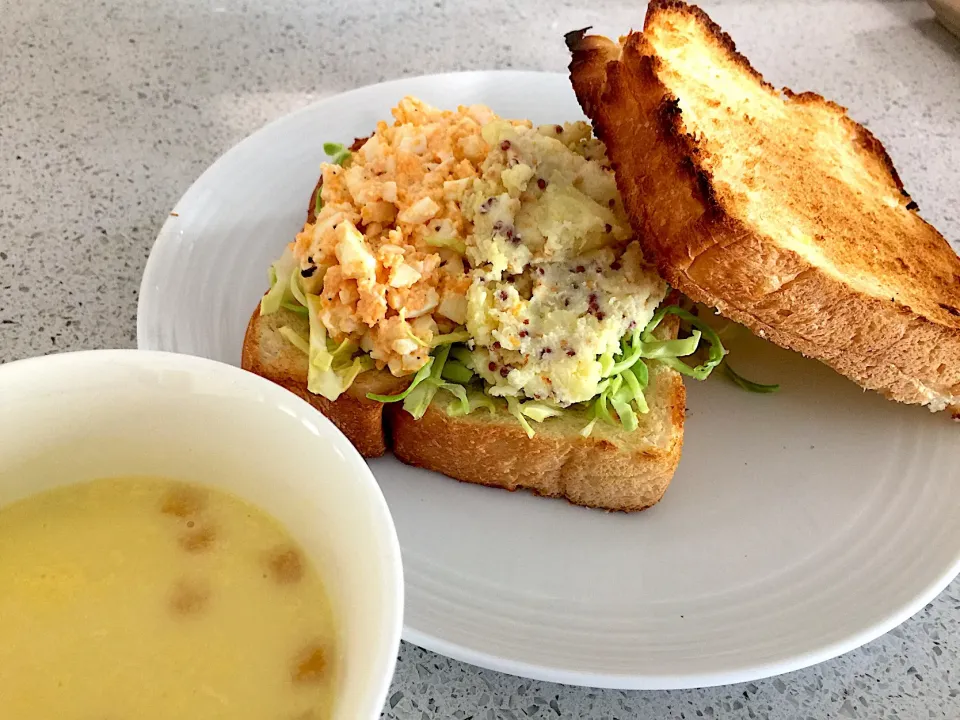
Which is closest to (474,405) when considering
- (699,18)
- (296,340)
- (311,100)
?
(296,340)

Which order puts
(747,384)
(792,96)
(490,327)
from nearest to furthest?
(490,327) → (747,384) → (792,96)

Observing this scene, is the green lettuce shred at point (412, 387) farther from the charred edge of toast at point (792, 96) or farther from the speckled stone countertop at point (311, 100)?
the charred edge of toast at point (792, 96)

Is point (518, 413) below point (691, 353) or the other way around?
below

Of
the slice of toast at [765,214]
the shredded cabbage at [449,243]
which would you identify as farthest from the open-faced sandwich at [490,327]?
the slice of toast at [765,214]

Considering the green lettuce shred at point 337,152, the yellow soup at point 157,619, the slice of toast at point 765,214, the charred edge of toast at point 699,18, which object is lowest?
the green lettuce shred at point 337,152

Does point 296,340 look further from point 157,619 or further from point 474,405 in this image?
point 157,619

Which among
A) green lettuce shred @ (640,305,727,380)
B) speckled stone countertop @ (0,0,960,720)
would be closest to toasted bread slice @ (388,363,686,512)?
green lettuce shred @ (640,305,727,380)

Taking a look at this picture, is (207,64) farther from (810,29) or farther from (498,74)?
(810,29)
